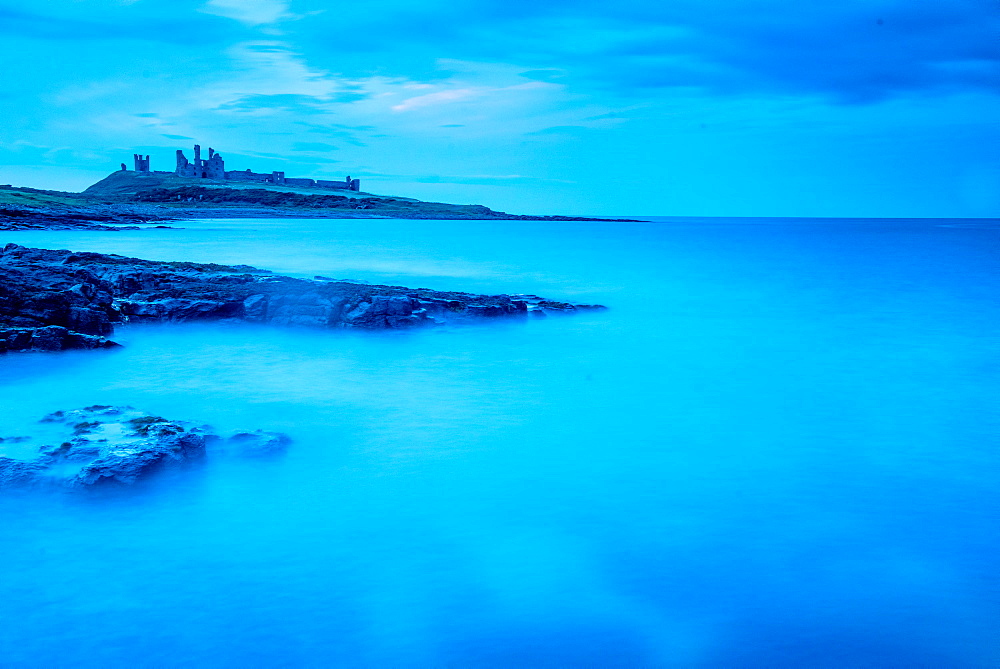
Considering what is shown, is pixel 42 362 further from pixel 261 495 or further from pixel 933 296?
pixel 933 296

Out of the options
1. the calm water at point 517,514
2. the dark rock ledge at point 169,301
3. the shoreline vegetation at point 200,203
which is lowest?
the calm water at point 517,514

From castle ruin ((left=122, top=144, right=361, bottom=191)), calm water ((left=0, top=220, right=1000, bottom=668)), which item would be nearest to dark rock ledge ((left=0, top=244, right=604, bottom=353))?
calm water ((left=0, top=220, right=1000, bottom=668))

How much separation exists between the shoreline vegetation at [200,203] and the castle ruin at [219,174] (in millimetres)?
3817

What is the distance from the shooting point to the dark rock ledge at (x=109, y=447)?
7.37m

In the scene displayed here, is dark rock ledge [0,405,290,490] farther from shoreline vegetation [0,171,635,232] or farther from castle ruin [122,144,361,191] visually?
castle ruin [122,144,361,191]

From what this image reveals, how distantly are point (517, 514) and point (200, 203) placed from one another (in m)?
131

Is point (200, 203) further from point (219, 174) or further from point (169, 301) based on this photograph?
point (169, 301)

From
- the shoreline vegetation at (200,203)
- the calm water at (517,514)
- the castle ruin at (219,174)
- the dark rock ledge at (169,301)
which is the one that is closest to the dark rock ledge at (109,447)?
the calm water at (517,514)

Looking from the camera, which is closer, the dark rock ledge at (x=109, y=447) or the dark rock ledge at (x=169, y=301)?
the dark rock ledge at (x=109, y=447)

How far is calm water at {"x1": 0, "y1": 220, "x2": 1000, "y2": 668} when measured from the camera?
18.5 feet

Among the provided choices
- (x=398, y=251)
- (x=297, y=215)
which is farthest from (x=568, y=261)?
(x=297, y=215)

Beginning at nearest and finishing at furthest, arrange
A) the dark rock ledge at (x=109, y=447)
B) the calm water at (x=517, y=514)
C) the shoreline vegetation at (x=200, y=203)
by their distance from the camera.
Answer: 1. the calm water at (x=517, y=514)
2. the dark rock ledge at (x=109, y=447)
3. the shoreline vegetation at (x=200, y=203)

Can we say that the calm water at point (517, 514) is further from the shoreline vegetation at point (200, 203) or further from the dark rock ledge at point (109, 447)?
the shoreline vegetation at point (200, 203)

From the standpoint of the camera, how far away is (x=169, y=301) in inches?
692
